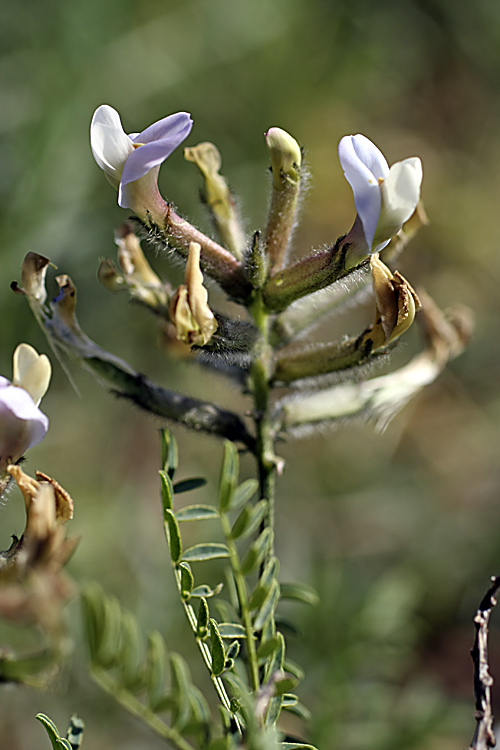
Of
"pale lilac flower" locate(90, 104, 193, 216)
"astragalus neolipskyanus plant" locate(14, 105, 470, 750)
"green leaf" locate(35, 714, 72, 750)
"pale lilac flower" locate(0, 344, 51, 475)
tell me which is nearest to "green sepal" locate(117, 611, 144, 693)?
"astragalus neolipskyanus plant" locate(14, 105, 470, 750)

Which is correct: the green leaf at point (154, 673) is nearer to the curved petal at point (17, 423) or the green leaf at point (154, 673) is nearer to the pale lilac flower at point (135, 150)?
the curved petal at point (17, 423)

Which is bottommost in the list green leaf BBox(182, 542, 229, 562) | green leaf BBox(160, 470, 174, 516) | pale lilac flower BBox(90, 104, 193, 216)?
green leaf BBox(182, 542, 229, 562)

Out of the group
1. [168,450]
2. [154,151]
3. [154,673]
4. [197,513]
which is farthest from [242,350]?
[154,673]

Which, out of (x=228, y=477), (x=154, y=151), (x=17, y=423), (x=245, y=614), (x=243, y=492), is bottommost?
(x=245, y=614)

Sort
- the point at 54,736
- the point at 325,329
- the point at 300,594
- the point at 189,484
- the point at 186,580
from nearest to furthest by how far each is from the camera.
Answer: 1. the point at 54,736
2. the point at 186,580
3. the point at 189,484
4. the point at 300,594
5. the point at 325,329

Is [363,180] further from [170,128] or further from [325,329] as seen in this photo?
[325,329]

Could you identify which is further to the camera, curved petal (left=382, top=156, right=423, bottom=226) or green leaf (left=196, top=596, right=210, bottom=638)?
curved petal (left=382, top=156, right=423, bottom=226)

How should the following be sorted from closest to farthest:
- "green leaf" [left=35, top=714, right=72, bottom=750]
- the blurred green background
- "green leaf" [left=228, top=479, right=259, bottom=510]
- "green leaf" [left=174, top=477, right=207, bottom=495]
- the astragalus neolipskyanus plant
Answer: "green leaf" [left=35, top=714, right=72, bottom=750] < the astragalus neolipskyanus plant < "green leaf" [left=228, top=479, right=259, bottom=510] < "green leaf" [left=174, top=477, right=207, bottom=495] < the blurred green background

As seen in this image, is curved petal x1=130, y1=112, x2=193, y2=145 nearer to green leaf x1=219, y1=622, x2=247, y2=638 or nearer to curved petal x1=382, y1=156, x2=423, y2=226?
curved petal x1=382, y1=156, x2=423, y2=226
